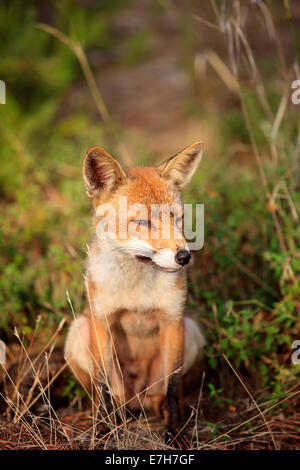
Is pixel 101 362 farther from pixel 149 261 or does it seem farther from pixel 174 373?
pixel 149 261

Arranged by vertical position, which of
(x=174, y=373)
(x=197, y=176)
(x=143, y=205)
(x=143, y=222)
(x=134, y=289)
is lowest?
(x=174, y=373)

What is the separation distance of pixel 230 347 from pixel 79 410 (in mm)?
1404

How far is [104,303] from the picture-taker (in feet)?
10.2

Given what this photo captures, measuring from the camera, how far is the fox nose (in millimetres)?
2672

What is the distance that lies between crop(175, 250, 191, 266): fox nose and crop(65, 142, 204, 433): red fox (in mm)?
194

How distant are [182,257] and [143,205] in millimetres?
491

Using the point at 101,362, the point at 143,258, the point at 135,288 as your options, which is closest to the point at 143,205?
the point at 143,258

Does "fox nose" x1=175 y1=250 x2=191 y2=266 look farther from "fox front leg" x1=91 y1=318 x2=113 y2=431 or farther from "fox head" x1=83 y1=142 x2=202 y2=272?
"fox front leg" x1=91 y1=318 x2=113 y2=431

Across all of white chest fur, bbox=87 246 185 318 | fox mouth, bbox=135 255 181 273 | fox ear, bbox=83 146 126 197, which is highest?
fox ear, bbox=83 146 126 197

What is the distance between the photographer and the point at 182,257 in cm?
267

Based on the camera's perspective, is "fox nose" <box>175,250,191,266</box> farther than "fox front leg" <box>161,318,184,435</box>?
No

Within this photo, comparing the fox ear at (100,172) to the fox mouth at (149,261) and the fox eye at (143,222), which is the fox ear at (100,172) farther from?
the fox mouth at (149,261)

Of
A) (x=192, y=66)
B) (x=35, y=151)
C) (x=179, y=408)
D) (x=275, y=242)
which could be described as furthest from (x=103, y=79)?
(x=179, y=408)

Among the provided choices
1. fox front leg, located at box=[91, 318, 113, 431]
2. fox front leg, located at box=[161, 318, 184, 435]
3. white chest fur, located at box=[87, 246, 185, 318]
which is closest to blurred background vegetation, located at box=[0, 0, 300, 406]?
fox front leg, located at box=[161, 318, 184, 435]
